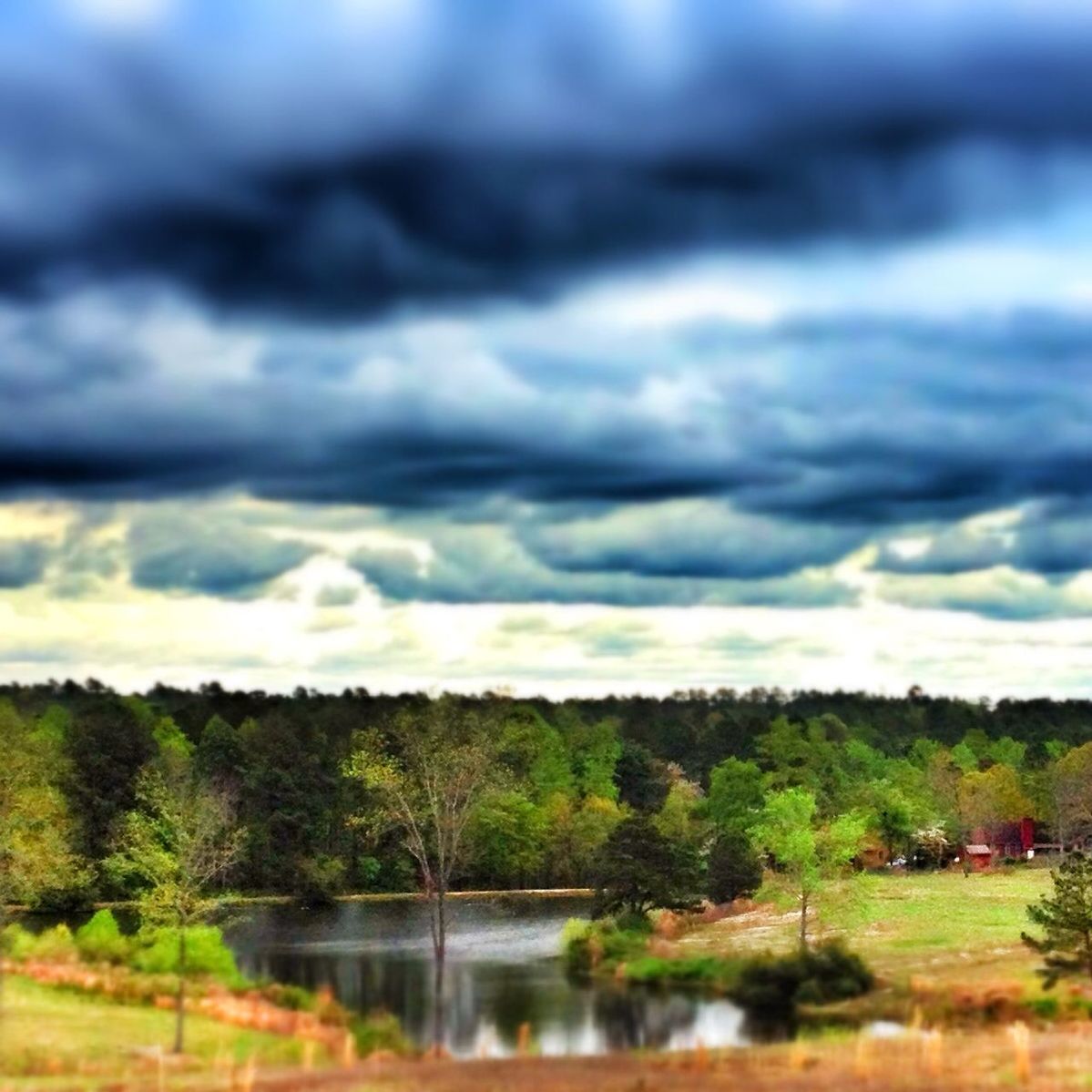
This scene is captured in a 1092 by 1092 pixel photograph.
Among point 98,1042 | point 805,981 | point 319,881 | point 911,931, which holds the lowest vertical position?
point 319,881

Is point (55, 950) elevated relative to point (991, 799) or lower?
lower

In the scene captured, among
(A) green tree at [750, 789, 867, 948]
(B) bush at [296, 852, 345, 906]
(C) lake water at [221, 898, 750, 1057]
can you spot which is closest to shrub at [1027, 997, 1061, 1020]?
(C) lake water at [221, 898, 750, 1057]

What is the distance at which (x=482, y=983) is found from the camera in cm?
8012

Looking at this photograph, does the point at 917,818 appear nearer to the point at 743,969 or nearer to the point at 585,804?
the point at 585,804

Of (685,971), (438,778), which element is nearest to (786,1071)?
(438,778)

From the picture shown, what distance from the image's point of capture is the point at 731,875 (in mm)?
114875

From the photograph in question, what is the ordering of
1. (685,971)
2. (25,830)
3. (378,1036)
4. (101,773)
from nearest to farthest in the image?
(378,1036) < (685,971) < (25,830) < (101,773)

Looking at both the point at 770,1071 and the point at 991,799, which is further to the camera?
the point at 991,799

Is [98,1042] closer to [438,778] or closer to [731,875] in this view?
[438,778]

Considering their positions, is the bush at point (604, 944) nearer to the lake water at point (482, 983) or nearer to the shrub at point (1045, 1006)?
the lake water at point (482, 983)

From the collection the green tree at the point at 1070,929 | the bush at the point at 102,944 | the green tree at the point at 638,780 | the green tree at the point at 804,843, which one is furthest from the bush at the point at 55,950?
the green tree at the point at 638,780

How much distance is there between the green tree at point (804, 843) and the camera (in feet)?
290

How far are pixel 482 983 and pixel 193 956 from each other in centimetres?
1782

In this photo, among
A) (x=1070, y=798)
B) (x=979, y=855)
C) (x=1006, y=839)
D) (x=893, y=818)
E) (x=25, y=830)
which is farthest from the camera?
(x=1006, y=839)
